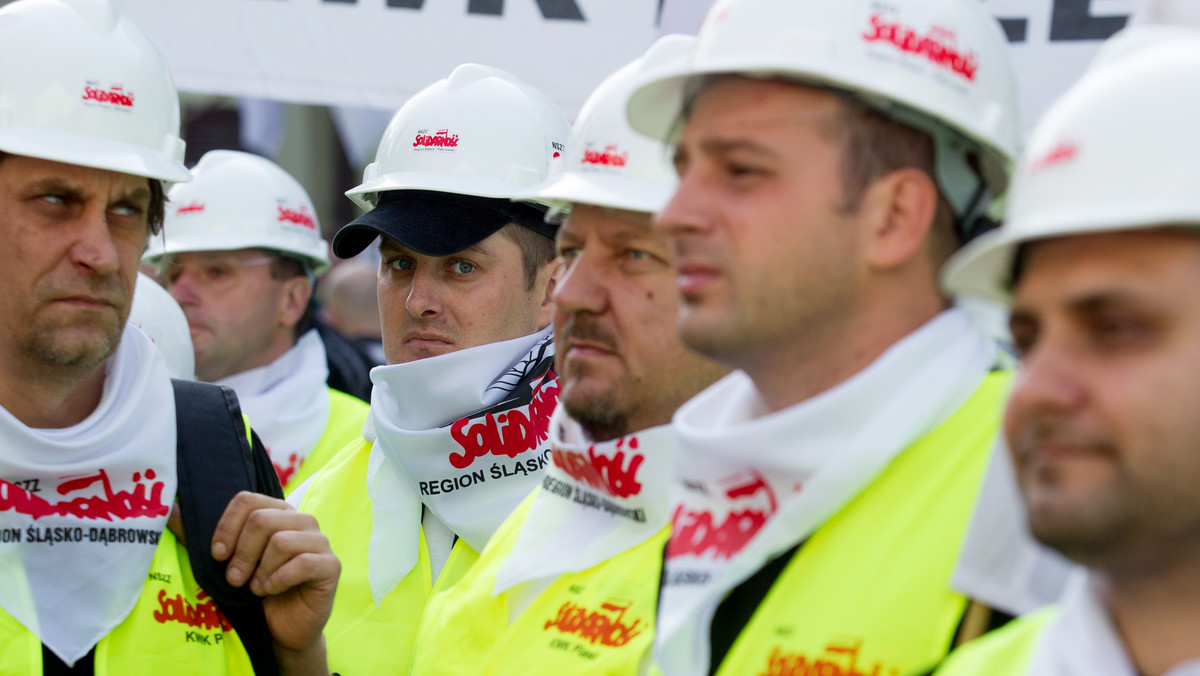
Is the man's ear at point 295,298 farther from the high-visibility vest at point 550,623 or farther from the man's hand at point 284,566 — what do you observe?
the high-visibility vest at point 550,623

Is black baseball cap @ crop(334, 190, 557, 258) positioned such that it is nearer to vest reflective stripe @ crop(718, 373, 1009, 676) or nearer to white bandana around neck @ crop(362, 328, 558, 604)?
white bandana around neck @ crop(362, 328, 558, 604)

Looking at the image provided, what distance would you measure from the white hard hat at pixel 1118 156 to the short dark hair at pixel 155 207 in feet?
7.91

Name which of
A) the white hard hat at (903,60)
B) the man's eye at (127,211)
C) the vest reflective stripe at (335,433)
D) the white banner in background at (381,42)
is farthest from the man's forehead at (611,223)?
the vest reflective stripe at (335,433)

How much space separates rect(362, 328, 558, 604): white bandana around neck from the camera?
377cm

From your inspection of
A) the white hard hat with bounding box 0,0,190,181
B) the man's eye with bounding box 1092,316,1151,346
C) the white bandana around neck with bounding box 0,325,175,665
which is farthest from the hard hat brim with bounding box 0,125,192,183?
the man's eye with bounding box 1092,316,1151,346

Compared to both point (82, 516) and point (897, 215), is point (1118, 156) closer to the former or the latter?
point (897, 215)

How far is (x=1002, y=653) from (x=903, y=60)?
973 mm

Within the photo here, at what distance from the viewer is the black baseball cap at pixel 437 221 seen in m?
3.96

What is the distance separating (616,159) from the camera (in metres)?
3.05

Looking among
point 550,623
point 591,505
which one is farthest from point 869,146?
point 550,623

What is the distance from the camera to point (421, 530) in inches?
153

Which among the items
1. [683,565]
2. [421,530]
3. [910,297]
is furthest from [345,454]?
[910,297]

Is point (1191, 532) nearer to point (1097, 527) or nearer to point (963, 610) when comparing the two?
point (1097, 527)

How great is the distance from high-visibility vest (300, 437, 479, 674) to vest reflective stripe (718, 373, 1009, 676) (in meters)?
1.68
